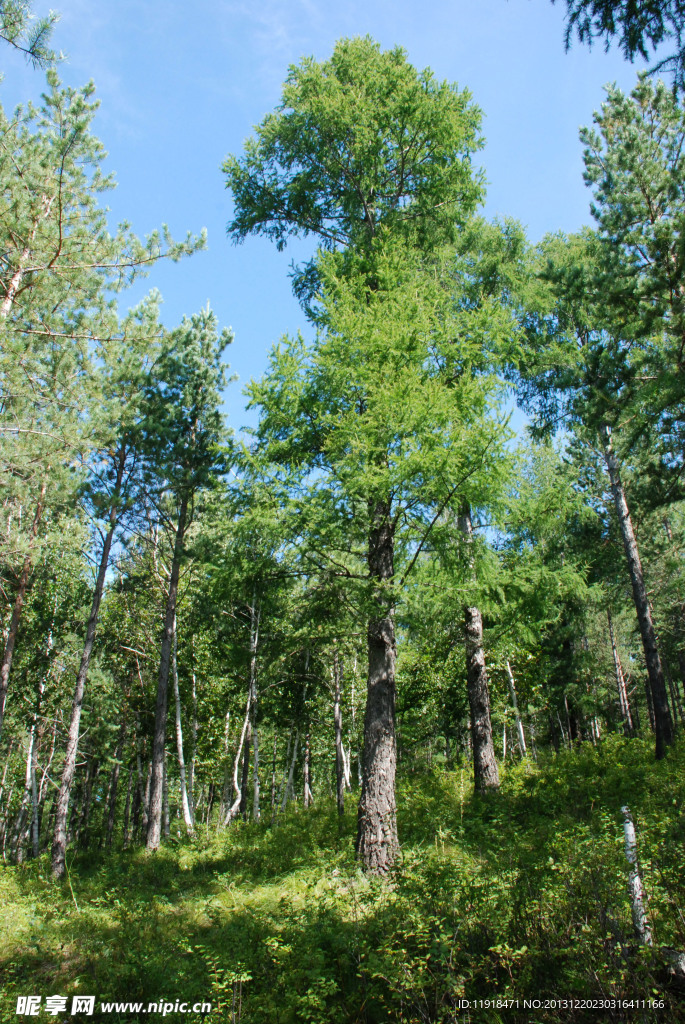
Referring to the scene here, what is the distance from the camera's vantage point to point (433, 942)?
14.6ft

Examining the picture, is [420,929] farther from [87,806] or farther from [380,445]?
[87,806]

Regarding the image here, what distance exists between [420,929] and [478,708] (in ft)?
23.4

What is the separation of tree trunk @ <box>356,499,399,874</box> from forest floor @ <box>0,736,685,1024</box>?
351mm

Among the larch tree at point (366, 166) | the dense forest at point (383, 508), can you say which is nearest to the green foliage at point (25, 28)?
the dense forest at point (383, 508)

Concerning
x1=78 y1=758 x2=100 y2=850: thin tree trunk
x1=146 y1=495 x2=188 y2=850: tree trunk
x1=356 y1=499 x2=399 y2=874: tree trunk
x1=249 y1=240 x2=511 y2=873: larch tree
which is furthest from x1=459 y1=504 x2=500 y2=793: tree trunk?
x1=78 y1=758 x2=100 y2=850: thin tree trunk

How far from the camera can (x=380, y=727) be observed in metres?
8.12

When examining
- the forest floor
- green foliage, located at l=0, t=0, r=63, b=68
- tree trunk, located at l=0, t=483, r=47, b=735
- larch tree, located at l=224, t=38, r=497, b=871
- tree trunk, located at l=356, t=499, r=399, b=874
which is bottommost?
the forest floor

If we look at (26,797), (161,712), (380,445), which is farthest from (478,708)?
(26,797)

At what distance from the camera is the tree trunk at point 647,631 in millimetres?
11297

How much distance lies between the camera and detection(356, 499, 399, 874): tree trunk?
24.8 feet

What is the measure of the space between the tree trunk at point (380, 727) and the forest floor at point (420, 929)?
0.35 meters

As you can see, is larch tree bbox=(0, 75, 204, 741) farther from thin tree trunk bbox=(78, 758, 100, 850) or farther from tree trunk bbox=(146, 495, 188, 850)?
thin tree trunk bbox=(78, 758, 100, 850)

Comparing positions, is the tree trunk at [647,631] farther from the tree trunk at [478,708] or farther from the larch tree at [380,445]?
the larch tree at [380,445]

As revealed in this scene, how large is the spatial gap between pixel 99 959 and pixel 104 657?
15586 mm
